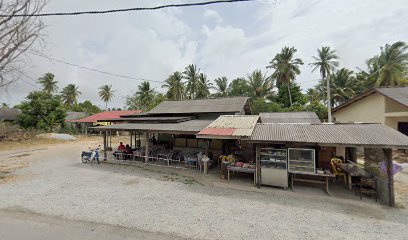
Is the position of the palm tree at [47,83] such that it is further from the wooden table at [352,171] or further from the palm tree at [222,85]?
the wooden table at [352,171]

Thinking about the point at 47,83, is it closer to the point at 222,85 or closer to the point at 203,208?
the point at 222,85

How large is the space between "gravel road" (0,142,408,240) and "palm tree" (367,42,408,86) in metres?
27.3

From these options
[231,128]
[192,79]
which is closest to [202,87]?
[192,79]

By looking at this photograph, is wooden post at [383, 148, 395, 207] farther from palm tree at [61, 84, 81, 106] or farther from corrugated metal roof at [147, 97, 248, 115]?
palm tree at [61, 84, 81, 106]

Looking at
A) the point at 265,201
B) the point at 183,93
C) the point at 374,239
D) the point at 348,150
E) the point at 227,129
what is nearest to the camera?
→ the point at 374,239

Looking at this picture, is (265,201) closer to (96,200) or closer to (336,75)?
(96,200)

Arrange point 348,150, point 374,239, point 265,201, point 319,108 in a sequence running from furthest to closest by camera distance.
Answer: point 319,108, point 348,150, point 265,201, point 374,239

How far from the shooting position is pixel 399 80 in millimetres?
25547

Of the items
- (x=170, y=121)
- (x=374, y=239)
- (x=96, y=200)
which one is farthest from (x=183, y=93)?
(x=374, y=239)

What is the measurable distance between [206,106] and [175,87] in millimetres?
24690

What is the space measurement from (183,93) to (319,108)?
25.1 m

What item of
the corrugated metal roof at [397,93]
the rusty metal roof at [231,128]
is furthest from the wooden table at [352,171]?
the corrugated metal roof at [397,93]

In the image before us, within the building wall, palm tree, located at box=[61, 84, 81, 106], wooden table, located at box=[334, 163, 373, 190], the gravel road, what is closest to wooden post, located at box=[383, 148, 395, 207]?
the gravel road

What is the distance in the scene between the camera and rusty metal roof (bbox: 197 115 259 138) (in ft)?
30.2
